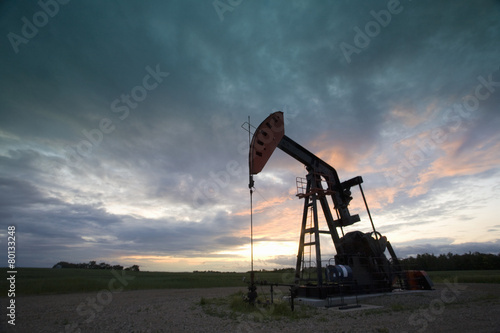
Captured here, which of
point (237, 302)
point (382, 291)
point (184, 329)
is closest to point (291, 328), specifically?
point (184, 329)

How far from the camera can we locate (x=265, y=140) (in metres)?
12.0

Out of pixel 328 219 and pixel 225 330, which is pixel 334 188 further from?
pixel 225 330

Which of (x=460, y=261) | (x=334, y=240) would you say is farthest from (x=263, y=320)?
(x=460, y=261)

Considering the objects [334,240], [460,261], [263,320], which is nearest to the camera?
[263,320]

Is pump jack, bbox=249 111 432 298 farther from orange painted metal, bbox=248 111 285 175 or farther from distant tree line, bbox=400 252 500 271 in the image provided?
distant tree line, bbox=400 252 500 271

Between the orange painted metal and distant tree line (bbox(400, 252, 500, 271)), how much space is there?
5173 centimetres

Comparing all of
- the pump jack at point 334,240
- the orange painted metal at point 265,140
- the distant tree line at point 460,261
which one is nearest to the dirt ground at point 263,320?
the pump jack at point 334,240

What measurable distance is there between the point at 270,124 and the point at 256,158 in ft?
6.91

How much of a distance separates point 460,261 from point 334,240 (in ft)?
200

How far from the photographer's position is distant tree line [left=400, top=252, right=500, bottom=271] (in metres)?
53.0

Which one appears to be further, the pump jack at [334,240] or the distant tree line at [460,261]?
the distant tree line at [460,261]

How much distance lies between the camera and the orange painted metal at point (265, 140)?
11281 mm

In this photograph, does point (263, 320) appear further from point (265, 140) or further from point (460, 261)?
point (460, 261)

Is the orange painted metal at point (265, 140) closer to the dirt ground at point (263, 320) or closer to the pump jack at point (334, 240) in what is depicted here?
the pump jack at point (334, 240)
